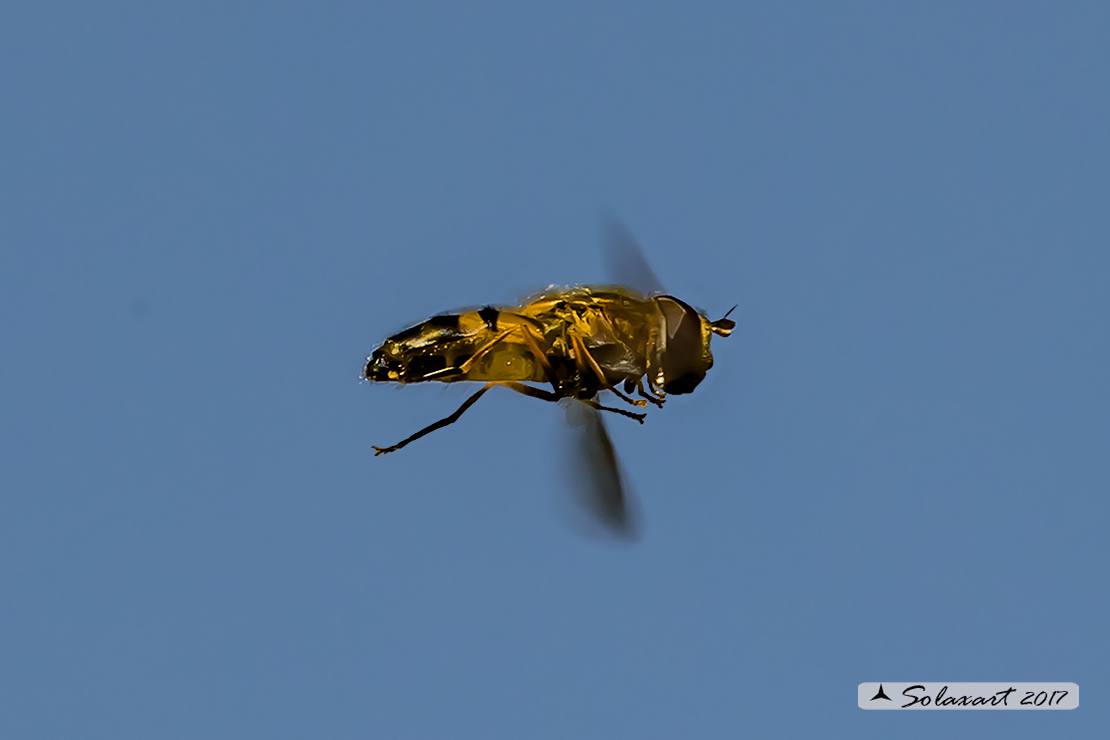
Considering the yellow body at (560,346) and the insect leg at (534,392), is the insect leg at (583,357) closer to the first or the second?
the yellow body at (560,346)

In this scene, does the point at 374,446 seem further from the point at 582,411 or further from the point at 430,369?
the point at 582,411

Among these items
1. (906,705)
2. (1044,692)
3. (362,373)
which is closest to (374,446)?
(362,373)

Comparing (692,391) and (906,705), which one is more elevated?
(692,391)

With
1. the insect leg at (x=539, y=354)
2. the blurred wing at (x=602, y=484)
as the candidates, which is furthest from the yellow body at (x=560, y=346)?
the blurred wing at (x=602, y=484)

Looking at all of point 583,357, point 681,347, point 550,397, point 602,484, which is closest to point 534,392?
point 550,397

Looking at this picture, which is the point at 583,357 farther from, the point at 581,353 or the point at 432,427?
the point at 432,427

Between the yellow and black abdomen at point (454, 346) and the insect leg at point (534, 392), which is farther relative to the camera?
the insect leg at point (534, 392)
